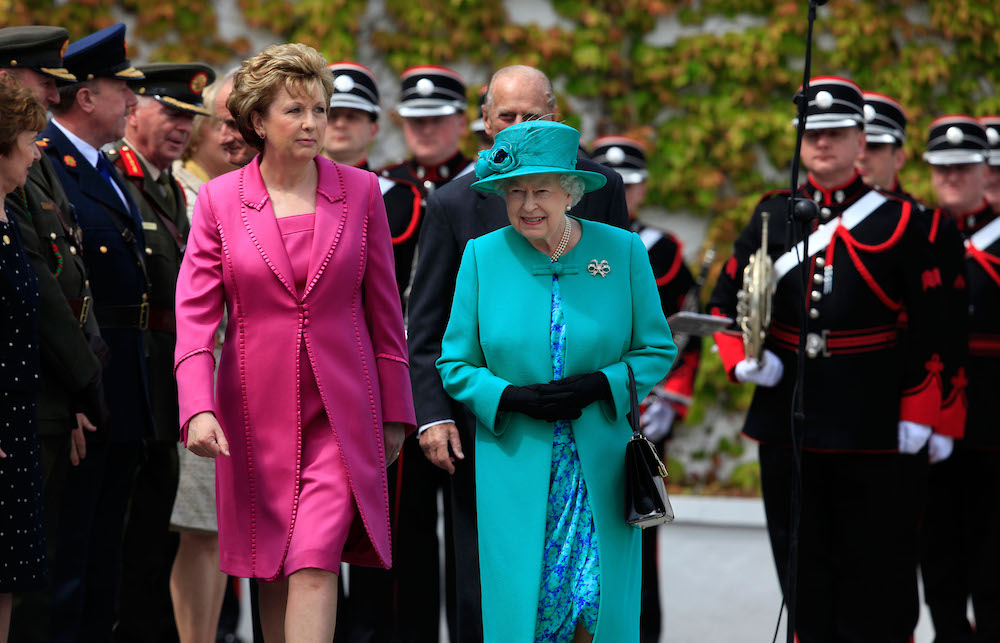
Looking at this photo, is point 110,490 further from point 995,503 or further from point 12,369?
point 995,503

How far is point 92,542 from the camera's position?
541 cm

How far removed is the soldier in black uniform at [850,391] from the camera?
232 inches

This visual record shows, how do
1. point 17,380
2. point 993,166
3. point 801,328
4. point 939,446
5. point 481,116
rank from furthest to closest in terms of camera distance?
point 481,116, point 993,166, point 939,446, point 801,328, point 17,380

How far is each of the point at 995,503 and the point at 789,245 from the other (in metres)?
1.77

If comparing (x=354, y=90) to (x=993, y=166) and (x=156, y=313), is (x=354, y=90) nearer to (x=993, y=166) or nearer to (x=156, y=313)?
(x=156, y=313)

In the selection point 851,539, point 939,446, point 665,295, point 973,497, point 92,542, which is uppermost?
point 665,295

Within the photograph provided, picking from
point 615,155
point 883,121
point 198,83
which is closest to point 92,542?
point 198,83

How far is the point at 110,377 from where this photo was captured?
17.7 feet

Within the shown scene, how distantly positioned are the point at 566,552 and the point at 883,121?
3903 millimetres

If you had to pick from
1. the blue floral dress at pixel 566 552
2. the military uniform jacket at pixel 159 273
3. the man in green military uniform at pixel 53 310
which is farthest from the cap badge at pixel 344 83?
the blue floral dress at pixel 566 552

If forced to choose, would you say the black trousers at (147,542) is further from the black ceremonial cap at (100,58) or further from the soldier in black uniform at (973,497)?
the soldier in black uniform at (973,497)

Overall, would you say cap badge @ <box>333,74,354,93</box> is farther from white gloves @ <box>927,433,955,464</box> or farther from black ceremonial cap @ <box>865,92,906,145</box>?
white gloves @ <box>927,433,955,464</box>

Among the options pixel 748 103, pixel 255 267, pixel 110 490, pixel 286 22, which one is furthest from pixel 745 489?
pixel 255 267

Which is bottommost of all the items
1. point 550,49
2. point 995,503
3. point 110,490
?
point 995,503
